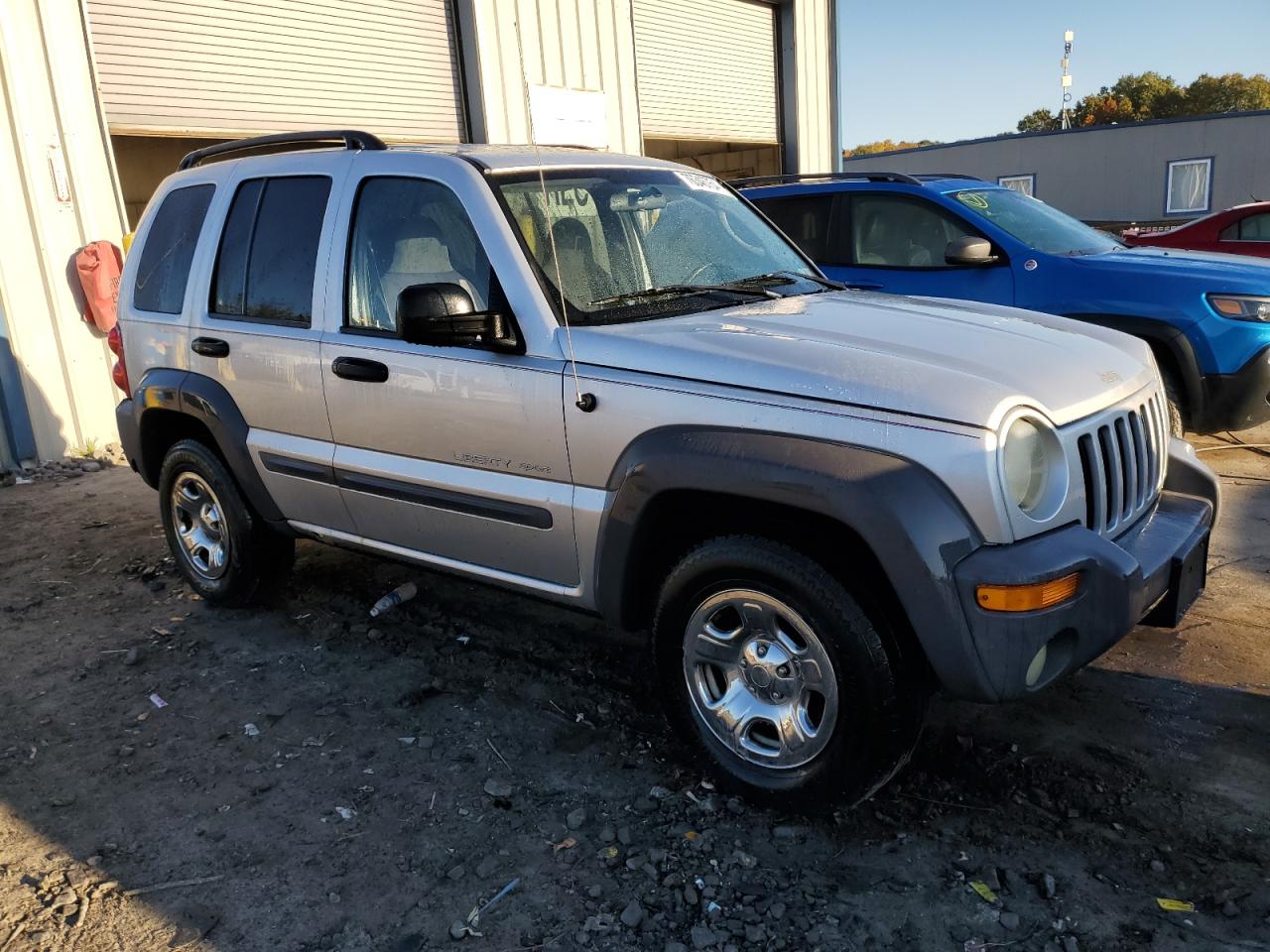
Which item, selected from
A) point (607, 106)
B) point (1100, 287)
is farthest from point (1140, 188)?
point (1100, 287)

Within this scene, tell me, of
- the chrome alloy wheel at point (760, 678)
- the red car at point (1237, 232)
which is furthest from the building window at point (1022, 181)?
the chrome alloy wheel at point (760, 678)

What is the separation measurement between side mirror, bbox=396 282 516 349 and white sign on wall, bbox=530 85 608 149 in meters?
8.46

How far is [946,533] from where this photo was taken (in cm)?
253

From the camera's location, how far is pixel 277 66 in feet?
31.4

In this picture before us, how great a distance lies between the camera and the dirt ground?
2.61 meters

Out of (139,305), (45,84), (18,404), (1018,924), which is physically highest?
(45,84)

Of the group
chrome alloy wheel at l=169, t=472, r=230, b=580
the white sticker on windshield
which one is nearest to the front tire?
the white sticker on windshield

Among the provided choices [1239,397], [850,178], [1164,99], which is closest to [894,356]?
[1239,397]

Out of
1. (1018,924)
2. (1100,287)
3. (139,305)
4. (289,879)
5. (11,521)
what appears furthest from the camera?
(11,521)

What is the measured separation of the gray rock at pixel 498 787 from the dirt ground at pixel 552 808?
0.01m

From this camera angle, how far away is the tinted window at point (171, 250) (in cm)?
462

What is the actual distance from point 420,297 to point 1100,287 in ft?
15.3

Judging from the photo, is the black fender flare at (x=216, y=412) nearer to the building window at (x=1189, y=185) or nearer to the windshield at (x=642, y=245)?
the windshield at (x=642, y=245)

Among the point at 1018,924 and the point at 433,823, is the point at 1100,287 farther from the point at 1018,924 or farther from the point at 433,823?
the point at 433,823
